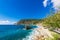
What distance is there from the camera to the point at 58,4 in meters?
9.80

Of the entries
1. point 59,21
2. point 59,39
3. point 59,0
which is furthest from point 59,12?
point 59,39

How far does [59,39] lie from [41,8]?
4.74 meters

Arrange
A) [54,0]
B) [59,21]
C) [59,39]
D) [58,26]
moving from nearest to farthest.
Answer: [59,39], [54,0], [59,21], [58,26]

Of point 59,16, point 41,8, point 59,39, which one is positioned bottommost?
point 59,39

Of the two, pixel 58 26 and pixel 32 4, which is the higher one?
pixel 32 4

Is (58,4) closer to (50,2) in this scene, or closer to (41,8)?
(50,2)

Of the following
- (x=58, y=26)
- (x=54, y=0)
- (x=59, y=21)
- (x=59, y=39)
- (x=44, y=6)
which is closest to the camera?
(x=59, y=39)

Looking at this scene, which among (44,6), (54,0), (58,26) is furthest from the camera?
(58,26)

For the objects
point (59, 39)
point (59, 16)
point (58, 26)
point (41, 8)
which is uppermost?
point (41, 8)

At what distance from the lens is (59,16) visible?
35.3 ft

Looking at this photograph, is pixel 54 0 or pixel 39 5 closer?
pixel 54 0

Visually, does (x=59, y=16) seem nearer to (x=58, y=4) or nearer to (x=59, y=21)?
(x=59, y=21)

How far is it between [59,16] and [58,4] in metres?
1.38

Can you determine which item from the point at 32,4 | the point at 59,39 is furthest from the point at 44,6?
the point at 59,39
